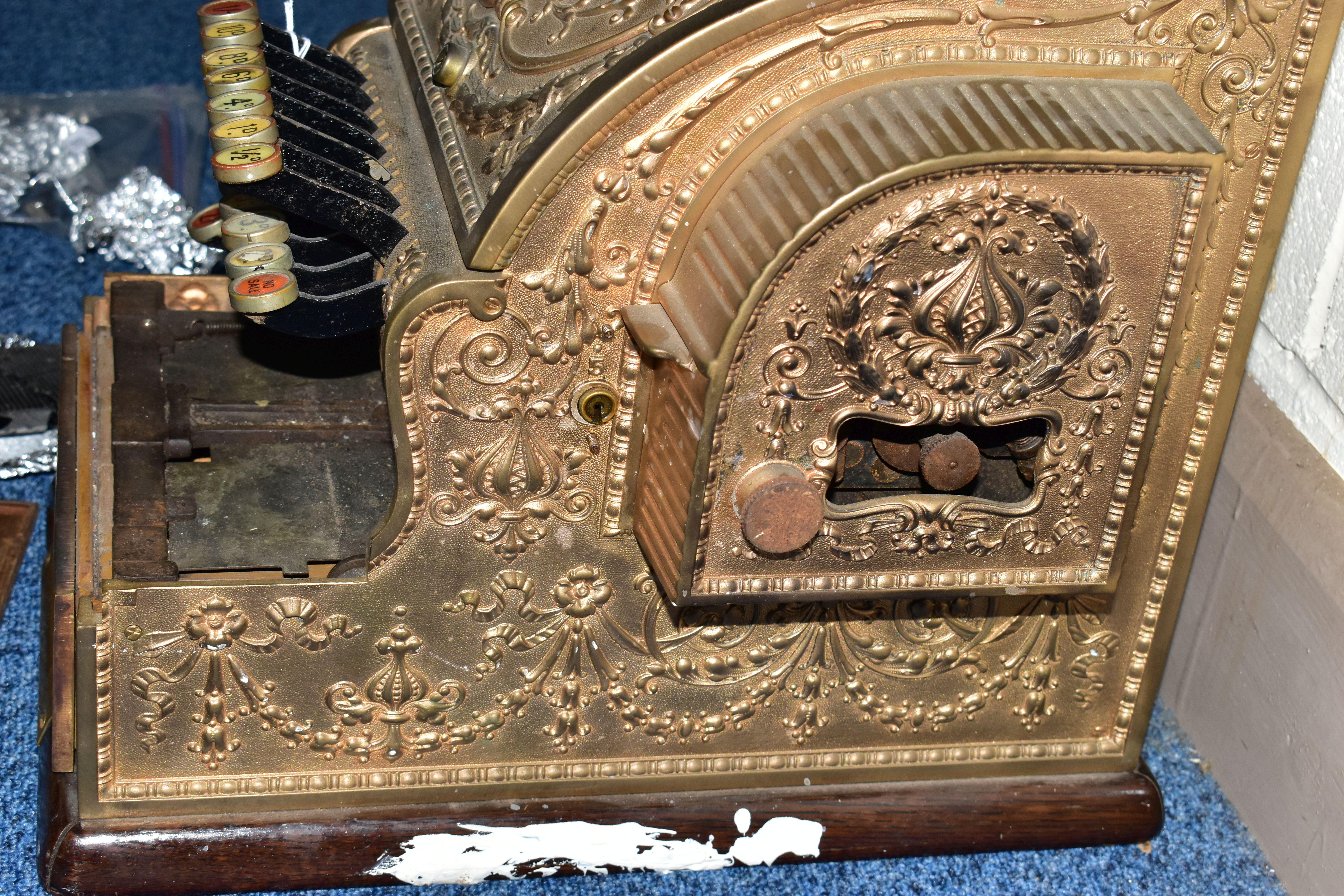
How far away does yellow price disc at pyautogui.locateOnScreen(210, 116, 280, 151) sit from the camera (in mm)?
1223

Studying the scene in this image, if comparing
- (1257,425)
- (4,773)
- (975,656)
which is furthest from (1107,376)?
(4,773)

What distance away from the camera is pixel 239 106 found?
50.3 inches

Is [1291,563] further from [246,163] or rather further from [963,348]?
[246,163]

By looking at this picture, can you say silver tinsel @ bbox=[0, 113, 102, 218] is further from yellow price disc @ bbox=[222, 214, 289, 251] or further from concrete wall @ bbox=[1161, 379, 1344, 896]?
concrete wall @ bbox=[1161, 379, 1344, 896]

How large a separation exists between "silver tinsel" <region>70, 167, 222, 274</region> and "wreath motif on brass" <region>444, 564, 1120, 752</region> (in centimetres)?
119

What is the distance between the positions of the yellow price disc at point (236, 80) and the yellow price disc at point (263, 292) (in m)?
0.18

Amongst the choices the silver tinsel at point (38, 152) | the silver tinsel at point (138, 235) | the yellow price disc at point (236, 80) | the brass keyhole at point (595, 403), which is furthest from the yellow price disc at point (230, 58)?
the silver tinsel at point (38, 152)

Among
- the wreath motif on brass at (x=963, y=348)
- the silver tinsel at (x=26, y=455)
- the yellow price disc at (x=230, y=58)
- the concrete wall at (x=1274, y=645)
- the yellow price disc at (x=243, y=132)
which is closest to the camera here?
the wreath motif on brass at (x=963, y=348)

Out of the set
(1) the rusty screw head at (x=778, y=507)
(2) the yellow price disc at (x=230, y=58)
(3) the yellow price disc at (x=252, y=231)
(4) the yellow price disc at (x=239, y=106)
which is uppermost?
(2) the yellow price disc at (x=230, y=58)

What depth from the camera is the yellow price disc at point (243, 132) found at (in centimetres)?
122

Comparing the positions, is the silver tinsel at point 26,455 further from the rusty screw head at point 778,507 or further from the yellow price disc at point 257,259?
the rusty screw head at point 778,507

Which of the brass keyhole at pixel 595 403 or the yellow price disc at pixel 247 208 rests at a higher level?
the yellow price disc at pixel 247 208

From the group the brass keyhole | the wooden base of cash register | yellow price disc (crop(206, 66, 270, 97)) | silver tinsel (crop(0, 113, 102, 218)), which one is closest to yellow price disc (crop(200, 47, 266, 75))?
yellow price disc (crop(206, 66, 270, 97))

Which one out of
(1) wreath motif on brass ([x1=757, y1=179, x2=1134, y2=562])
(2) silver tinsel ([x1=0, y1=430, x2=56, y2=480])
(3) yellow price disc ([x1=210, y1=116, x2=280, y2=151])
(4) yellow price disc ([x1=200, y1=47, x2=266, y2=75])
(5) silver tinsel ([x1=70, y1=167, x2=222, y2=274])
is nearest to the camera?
(1) wreath motif on brass ([x1=757, y1=179, x2=1134, y2=562])
